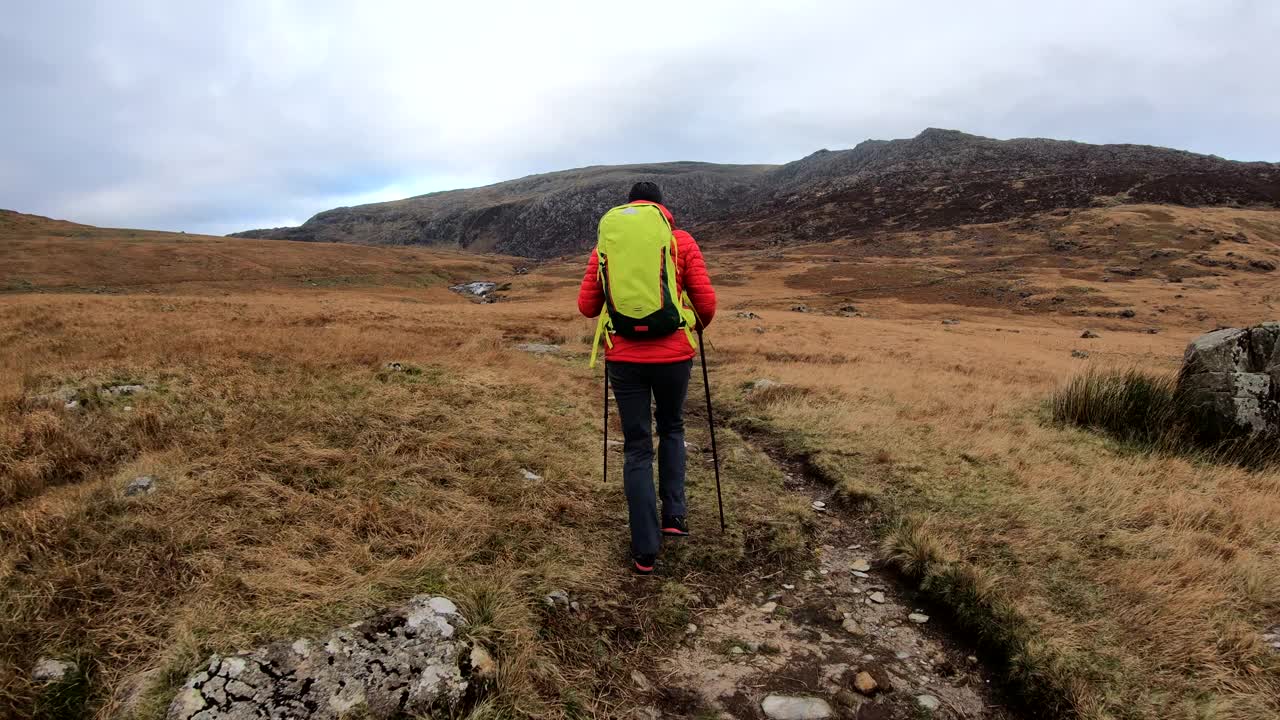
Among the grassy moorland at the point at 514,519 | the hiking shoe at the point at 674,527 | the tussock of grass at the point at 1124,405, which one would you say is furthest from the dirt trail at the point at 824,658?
the tussock of grass at the point at 1124,405

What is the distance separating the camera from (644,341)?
445 cm

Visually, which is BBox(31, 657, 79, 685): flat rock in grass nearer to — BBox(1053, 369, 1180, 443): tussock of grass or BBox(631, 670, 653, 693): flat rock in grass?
BBox(631, 670, 653, 693): flat rock in grass

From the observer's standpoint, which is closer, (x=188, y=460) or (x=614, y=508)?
A: (x=188, y=460)

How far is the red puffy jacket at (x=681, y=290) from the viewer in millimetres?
4445

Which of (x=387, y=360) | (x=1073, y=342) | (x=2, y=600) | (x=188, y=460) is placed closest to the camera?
(x=2, y=600)

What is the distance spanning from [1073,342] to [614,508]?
3452 centimetres

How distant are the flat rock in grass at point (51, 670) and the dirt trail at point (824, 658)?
9.54ft

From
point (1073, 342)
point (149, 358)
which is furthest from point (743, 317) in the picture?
point (149, 358)

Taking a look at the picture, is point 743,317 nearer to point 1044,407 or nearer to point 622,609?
point 1044,407

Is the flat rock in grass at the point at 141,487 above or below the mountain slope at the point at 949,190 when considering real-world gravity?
below

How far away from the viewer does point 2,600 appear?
3031 millimetres

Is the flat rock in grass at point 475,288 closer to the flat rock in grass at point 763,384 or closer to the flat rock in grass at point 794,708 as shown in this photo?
the flat rock in grass at point 763,384

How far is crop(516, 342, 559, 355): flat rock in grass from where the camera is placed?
630 inches

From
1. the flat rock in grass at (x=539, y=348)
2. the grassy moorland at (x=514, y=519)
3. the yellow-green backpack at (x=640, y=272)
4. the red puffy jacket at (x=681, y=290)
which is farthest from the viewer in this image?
the flat rock in grass at (x=539, y=348)
